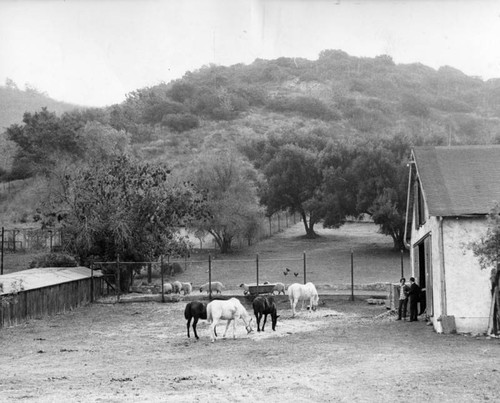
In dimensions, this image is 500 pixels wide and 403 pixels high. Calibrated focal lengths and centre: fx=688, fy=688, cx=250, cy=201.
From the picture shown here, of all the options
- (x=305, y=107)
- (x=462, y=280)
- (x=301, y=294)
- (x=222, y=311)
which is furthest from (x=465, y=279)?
(x=305, y=107)

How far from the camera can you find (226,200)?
5397 cm

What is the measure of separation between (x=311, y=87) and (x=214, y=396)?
154171mm

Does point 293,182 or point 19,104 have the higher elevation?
point 19,104

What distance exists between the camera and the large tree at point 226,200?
53344mm

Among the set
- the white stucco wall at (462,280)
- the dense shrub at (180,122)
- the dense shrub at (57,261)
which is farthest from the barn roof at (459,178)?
the dense shrub at (180,122)

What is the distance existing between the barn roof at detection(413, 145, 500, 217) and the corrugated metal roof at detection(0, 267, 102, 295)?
15527 mm

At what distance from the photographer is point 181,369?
15.5m

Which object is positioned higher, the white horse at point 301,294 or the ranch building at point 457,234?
the ranch building at point 457,234

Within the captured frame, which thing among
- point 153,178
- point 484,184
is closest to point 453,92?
point 153,178

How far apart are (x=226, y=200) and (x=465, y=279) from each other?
33.9 meters

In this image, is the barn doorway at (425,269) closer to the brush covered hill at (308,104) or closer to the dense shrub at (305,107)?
the brush covered hill at (308,104)

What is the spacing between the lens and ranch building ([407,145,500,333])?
2100 centimetres

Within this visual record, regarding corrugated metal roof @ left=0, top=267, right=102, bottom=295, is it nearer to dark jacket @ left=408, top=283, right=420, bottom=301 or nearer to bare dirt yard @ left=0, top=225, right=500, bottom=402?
bare dirt yard @ left=0, top=225, right=500, bottom=402

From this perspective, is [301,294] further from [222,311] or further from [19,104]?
[19,104]
